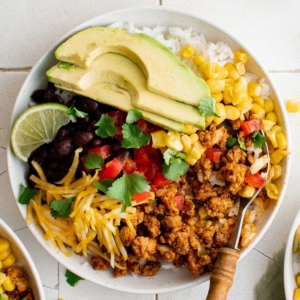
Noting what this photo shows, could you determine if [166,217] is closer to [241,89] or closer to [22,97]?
[241,89]

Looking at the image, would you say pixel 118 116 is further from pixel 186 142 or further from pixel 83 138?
pixel 186 142

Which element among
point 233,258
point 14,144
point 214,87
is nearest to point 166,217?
point 233,258

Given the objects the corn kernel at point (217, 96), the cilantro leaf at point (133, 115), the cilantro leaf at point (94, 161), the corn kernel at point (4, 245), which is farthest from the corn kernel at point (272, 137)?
the corn kernel at point (4, 245)

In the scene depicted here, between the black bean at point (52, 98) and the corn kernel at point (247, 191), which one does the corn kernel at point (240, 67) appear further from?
the black bean at point (52, 98)

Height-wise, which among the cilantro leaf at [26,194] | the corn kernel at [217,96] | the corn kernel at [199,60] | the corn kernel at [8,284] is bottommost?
the corn kernel at [8,284]

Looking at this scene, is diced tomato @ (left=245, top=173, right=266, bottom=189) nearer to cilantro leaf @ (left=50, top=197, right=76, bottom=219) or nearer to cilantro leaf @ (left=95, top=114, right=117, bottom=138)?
cilantro leaf @ (left=95, top=114, right=117, bottom=138)
